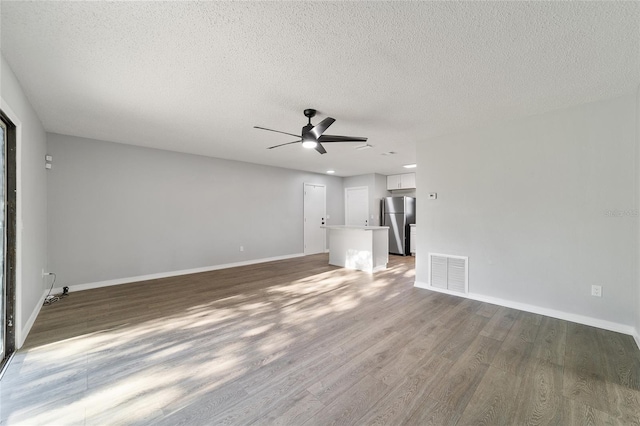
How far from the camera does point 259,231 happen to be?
21.2 feet

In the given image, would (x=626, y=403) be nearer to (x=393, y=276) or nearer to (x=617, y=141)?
(x=617, y=141)

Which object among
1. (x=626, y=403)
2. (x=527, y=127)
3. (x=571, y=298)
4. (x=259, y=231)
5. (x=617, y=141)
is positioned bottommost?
(x=626, y=403)

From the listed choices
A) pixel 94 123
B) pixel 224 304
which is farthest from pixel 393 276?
pixel 94 123

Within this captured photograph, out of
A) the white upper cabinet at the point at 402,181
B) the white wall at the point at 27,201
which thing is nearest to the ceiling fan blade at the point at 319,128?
the white wall at the point at 27,201

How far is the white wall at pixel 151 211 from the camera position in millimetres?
4082

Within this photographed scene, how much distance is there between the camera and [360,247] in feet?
18.2

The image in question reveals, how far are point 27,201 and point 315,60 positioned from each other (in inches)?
128

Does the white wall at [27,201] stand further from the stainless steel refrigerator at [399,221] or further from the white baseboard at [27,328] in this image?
the stainless steel refrigerator at [399,221]

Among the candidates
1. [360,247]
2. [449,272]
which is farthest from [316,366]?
[360,247]

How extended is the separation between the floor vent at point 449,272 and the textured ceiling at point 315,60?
6.35 ft

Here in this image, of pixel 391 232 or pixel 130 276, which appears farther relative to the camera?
pixel 391 232

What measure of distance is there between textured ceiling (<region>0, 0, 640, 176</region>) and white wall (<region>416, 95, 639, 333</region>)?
361 mm

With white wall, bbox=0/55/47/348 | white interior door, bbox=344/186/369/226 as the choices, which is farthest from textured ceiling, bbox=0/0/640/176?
white interior door, bbox=344/186/369/226

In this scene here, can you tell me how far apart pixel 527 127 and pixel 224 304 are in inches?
177
